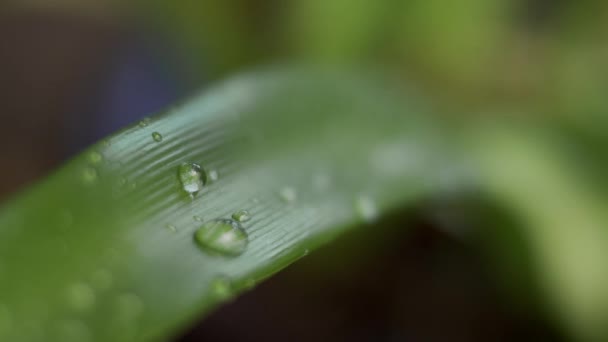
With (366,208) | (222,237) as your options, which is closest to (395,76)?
(366,208)

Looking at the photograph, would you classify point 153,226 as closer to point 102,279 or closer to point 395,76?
point 102,279

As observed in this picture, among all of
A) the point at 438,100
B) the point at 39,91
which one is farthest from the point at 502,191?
the point at 39,91

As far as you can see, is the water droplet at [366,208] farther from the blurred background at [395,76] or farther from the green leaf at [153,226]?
the blurred background at [395,76]

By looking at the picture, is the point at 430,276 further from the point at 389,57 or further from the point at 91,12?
the point at 91,12

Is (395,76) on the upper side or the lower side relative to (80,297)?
upper

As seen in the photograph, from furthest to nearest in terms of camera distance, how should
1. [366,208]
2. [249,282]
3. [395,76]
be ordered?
1. [395,76]
2. [366,208]
3. [249,282]

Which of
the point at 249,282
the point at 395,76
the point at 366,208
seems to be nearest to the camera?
the point at 249,282

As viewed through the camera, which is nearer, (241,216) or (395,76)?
(241,216)

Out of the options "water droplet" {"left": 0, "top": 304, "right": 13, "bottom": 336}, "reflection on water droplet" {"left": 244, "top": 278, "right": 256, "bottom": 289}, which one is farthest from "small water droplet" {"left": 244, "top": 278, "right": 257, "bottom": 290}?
"water droplet" {"left": 0, "top": 304, "right": 13, "bottom": 336}
